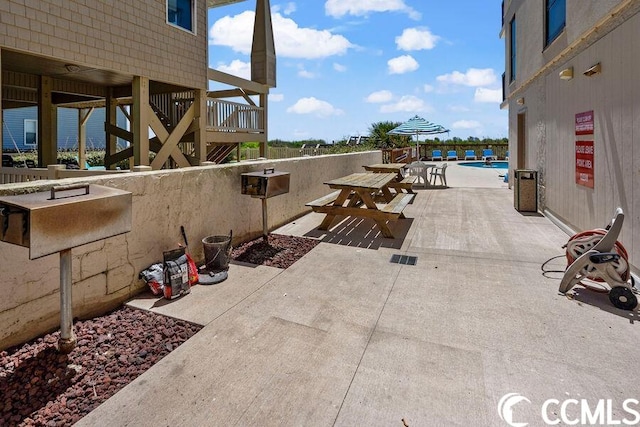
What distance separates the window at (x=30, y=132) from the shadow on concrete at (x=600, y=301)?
24127mm

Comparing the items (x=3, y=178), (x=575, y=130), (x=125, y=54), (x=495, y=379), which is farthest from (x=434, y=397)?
(x=125, y=54)

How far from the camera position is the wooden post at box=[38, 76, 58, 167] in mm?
8242

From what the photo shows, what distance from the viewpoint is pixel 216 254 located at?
4129 millimetres

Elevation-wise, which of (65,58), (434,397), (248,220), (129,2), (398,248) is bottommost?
(434,397)

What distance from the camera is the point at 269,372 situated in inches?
92.0

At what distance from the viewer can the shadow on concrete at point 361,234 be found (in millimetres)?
5422

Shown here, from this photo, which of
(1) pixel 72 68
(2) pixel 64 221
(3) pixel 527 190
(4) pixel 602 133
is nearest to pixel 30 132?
(1) pixel 72 68

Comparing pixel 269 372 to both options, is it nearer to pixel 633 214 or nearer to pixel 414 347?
pixel 414 347

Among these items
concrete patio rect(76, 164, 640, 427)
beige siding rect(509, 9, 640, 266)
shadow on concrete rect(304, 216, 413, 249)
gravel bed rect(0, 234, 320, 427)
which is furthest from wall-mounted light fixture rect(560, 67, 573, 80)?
gravel bed rect(0, 234, 320, 427)

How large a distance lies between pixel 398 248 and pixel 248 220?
2.18 m

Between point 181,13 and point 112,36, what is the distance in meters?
2.04

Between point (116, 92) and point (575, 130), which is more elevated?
point (116, 92)

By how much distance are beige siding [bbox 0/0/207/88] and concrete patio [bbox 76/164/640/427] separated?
14.6 feet

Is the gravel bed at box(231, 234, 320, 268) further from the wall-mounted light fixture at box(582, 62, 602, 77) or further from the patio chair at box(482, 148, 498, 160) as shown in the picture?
the patio chair at box(482, 148, 498, 160)
